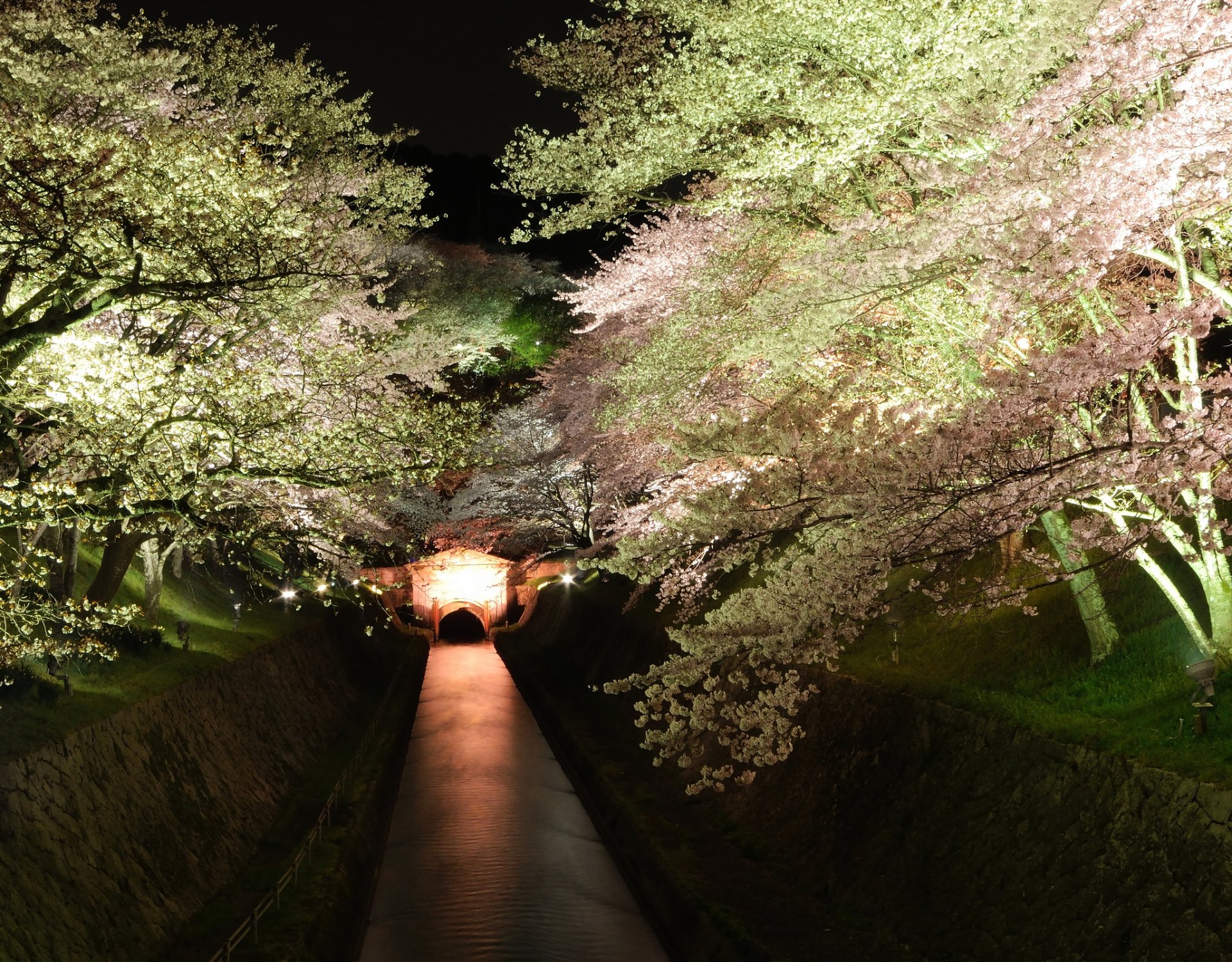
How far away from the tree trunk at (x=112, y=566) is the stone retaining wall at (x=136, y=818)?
71.2 inches

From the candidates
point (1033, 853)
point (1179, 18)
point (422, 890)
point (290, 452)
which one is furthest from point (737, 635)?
point (422, 890)

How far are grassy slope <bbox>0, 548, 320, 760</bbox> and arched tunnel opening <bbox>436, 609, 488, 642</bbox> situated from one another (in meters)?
29.9

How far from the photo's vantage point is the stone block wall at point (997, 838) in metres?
7.12

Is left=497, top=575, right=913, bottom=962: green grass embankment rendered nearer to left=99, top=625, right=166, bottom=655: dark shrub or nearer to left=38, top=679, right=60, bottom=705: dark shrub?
left=38, top=679, right=60, bottom=705: dark shrub

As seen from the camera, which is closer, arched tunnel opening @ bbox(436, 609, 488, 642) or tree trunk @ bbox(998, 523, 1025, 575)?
tree trunk @ bbox(998, 523, 1025, 575)

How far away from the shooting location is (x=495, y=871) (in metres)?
15.9

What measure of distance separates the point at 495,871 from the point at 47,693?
25.0ft

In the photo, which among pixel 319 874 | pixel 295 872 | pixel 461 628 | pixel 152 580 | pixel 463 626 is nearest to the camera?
pixel 295 872

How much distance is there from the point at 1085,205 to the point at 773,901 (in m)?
8.57

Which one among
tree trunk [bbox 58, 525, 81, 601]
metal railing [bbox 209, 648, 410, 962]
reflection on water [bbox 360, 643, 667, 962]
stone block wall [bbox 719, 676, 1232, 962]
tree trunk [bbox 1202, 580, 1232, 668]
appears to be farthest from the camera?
tree trunk [bbox 58, 525, 81, 601]

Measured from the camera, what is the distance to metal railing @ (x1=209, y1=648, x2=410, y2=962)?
9.55 m

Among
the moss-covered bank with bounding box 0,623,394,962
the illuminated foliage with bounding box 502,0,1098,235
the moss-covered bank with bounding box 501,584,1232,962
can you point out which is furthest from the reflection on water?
the illuminated foliage with bounding box 502,0,1098,235

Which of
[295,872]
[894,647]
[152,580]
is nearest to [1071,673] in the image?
[894,647]

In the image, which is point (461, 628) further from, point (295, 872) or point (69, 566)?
point (295, 872)
